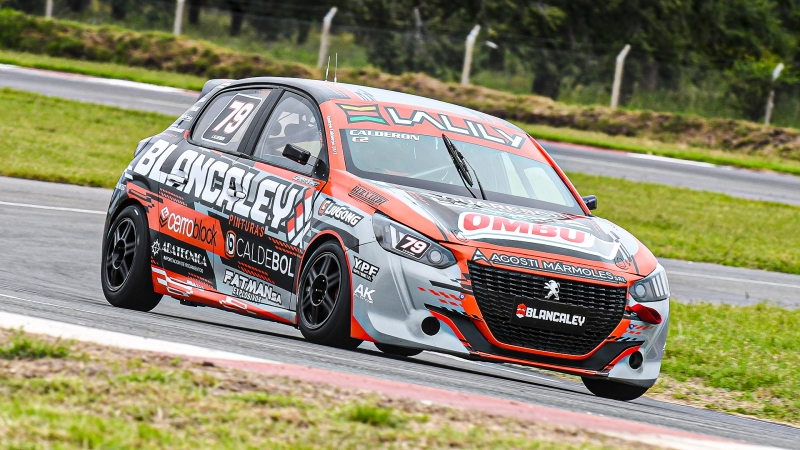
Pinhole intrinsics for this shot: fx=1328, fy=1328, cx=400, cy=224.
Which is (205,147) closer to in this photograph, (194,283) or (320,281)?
(194,283)

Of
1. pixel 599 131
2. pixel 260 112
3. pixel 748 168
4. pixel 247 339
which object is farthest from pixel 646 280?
pixel 599 131

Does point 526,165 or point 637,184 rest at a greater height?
point 526,165

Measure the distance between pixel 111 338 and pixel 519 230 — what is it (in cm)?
225

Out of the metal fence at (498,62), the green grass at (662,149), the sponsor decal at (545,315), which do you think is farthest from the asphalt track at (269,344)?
the metal fence at (498,62)

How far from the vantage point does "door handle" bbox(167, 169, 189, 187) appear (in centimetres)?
836

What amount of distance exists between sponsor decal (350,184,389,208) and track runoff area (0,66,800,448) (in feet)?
2.60

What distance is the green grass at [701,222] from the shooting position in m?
16.9

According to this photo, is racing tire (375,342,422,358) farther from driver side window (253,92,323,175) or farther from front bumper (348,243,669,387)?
driver side window (253,92,323,175)

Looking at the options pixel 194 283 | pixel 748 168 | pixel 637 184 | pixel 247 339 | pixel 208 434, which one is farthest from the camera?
pixel 748 168

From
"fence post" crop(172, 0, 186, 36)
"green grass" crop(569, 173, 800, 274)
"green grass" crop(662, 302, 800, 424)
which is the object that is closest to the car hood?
"green grass" crop(662, 302, 800, 424)

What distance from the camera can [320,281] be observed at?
276 inches

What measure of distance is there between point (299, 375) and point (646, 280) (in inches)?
98.6

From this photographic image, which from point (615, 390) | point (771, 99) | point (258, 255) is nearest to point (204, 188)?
point (258, 255)

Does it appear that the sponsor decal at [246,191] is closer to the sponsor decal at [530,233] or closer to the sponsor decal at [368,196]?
the sponsor decal at [368,196]
